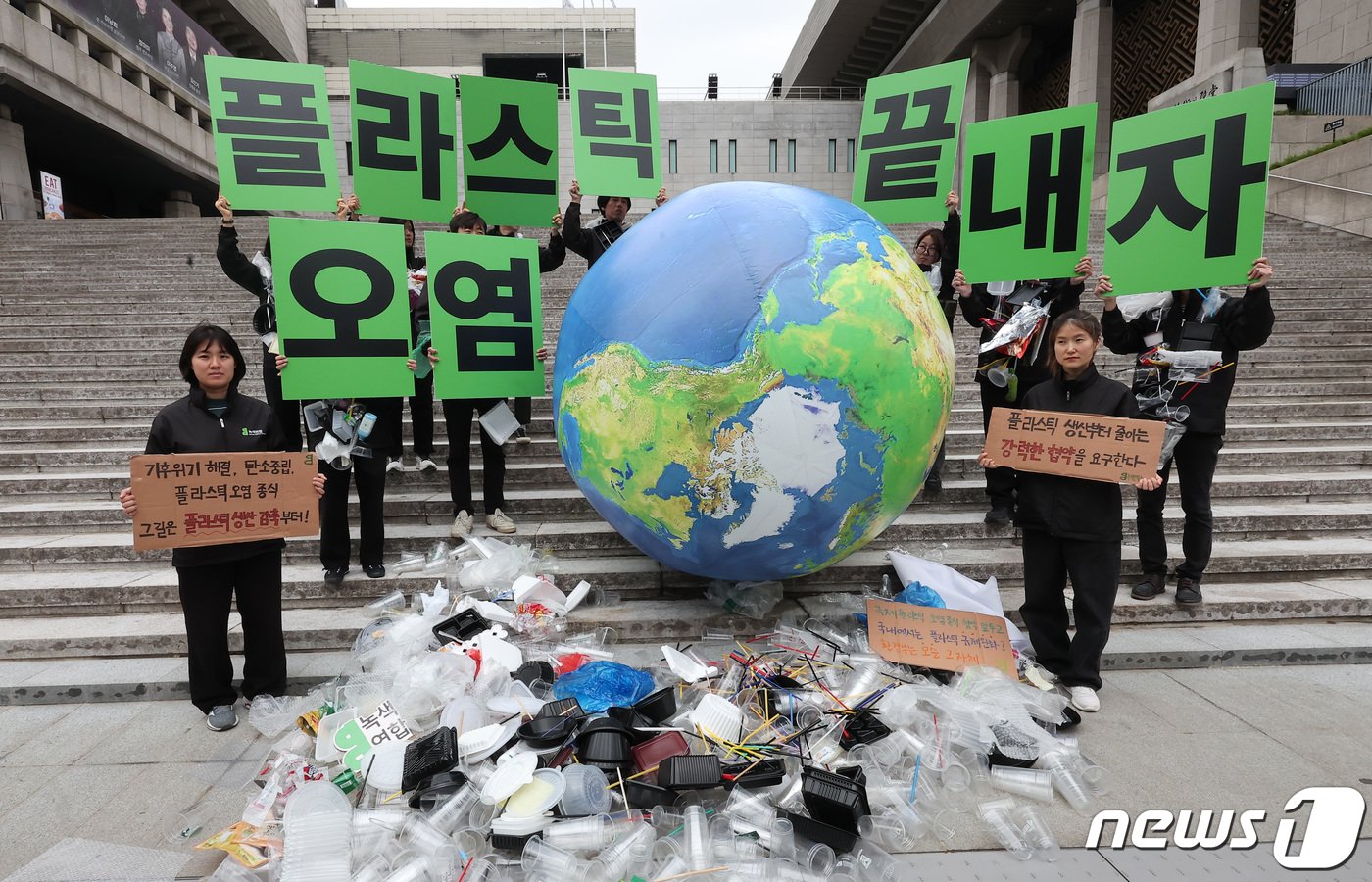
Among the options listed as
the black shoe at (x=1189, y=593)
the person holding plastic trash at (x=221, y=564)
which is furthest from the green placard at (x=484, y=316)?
the black shoe at (x=1189, y=593)

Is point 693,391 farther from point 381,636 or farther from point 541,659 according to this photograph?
point 381,636

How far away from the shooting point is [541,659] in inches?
131

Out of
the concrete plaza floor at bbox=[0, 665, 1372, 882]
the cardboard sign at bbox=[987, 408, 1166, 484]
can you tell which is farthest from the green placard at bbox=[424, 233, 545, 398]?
the cardboard sign at bbox=[987, 408, 1166, 484]

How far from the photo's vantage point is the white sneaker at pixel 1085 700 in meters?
3.10

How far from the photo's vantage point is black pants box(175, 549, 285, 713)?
10.0ft

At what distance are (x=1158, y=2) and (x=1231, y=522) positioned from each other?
22.1 m

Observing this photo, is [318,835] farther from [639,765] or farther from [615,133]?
[615,133]

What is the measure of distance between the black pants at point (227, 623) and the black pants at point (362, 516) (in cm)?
87

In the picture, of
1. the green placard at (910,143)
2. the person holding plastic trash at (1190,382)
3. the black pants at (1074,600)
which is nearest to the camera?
the black pants at (1074,600)

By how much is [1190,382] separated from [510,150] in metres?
4.51

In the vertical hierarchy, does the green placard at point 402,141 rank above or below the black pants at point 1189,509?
above

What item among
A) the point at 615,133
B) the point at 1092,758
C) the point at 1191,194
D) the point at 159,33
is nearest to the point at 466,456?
the point at 615,133

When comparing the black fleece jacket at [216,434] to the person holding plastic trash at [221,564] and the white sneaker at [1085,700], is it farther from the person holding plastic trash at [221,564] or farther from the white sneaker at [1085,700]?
the white sneaker at [1085,700]

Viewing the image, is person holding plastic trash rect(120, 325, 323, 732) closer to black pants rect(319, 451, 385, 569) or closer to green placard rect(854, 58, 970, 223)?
black pants rect(319, 451, 385, 569)
